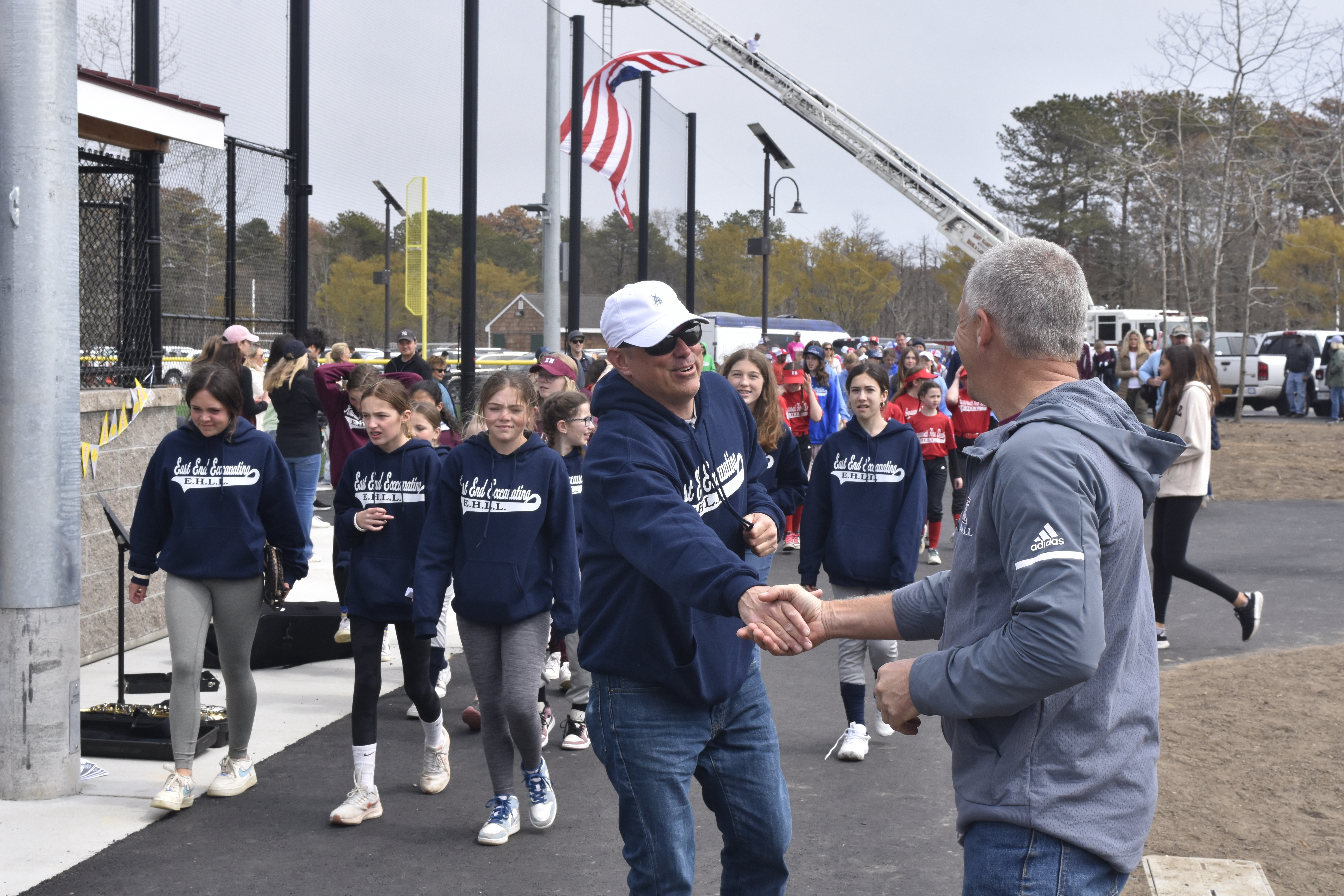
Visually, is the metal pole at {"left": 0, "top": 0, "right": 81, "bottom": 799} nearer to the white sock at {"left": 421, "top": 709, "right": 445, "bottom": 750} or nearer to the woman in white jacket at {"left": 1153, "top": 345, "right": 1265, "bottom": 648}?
the white sock at {"left": 421, "top": 709, "right": 445, "bottom": 750}

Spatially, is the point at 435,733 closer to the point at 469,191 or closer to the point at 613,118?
the point at 469,191

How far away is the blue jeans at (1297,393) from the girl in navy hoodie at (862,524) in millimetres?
28900

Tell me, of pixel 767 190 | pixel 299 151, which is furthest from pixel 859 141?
pixel 299 151

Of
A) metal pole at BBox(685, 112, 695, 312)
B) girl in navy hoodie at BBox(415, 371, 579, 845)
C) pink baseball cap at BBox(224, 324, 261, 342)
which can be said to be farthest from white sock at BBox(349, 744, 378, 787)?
metal pole at BBox(685, 112, 695, 312)

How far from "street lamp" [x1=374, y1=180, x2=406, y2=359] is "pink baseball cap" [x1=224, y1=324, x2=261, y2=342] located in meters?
3.92

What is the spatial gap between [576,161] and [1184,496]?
14.0 meters

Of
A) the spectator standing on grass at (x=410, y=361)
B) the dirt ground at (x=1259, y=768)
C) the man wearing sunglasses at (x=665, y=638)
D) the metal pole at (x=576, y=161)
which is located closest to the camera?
the man wearing sunglasses at (x=665, y=638)

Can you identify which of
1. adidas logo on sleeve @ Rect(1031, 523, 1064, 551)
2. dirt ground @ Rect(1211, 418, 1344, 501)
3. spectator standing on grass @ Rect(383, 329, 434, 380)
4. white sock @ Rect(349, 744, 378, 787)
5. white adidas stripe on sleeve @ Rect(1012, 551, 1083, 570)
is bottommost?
white sock @ Rect(349, 744, 378, 787)

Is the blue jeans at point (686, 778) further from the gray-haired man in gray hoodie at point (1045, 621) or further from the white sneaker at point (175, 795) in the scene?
the white sneaker at point (175, 795)

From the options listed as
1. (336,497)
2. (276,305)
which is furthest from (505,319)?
(336,497)

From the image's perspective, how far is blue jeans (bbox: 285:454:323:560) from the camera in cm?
1038

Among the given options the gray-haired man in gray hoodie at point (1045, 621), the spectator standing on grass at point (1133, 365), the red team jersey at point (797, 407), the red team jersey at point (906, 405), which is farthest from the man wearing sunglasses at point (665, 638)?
the spectator standing on grass at point (1133, 365)

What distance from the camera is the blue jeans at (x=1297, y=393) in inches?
1235

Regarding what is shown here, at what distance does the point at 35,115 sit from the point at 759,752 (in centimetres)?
417
